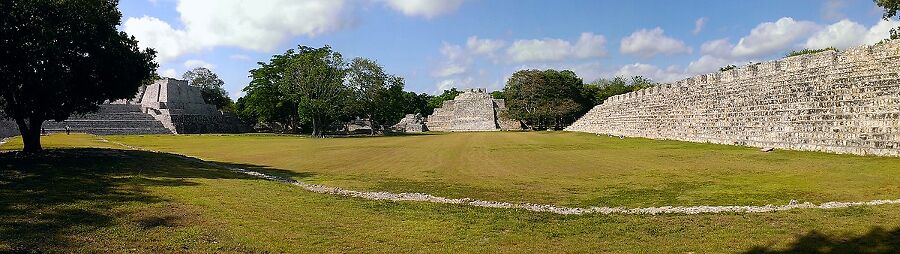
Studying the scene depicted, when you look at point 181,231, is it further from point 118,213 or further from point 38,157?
Result: point 38,157

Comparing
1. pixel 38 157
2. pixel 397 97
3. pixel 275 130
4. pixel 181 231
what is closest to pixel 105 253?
pixel 181 231

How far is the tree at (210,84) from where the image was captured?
331 feet


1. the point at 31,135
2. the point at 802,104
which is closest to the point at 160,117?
the point at 31,135

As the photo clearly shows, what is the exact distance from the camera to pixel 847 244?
275 inches

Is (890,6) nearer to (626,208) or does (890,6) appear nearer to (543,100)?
(626,208)

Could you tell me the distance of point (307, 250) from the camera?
7.32 meters

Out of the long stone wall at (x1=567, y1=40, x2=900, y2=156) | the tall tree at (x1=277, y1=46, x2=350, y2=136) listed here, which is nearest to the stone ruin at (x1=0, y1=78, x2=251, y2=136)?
the tall tree at (x1=277, y1=46, x2=350, y2=136)

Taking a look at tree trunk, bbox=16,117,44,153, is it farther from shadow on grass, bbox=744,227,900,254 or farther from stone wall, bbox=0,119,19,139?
stone wall, bbox=0,119,19,139

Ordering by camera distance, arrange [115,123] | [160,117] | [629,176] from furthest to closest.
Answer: [160,117], [115,123], [629,176]

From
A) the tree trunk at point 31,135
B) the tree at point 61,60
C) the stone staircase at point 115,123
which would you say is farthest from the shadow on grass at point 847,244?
the stone staircase at point 115,123

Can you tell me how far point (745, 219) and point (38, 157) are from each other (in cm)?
1917

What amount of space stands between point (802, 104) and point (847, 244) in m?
17.0

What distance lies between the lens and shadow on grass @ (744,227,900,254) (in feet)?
22.1

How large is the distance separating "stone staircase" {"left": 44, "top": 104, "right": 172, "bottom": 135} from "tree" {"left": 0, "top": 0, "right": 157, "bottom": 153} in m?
35.5
